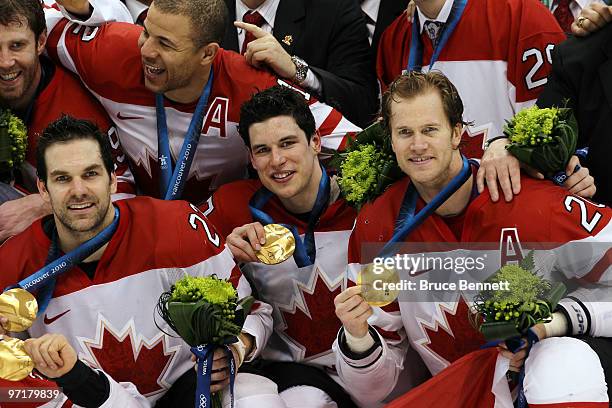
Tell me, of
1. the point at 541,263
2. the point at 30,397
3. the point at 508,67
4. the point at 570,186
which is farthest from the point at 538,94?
the point at 30,397

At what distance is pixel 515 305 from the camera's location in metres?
3.80

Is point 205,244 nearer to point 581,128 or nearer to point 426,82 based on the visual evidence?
point 426,82

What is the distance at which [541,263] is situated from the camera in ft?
13.4

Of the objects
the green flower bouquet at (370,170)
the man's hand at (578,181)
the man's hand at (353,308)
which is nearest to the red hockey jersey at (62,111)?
the green flower bouquet at (370,170)

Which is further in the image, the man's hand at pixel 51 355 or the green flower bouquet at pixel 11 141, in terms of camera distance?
the green flower bouquet at pixel 11 141

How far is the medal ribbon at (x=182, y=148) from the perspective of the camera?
211 inches

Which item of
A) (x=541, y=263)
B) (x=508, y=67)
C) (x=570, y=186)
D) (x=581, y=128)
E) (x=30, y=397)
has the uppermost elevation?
(x=508, y=67)

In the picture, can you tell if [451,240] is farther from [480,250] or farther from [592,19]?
[592,19]

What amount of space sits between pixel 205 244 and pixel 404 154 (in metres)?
0.92

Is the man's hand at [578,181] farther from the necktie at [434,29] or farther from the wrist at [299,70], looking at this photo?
the wrist at [299,70]

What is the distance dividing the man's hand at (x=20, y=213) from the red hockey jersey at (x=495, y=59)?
6.08 ft

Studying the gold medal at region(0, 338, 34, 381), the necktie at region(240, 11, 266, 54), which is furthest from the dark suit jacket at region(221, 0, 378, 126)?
the gold medal at region(0, 338, 34, 381)

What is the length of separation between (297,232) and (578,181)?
47.6 inches

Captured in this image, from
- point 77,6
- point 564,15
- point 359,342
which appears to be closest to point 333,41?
point 564,15
